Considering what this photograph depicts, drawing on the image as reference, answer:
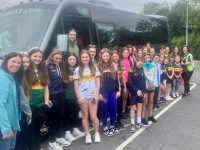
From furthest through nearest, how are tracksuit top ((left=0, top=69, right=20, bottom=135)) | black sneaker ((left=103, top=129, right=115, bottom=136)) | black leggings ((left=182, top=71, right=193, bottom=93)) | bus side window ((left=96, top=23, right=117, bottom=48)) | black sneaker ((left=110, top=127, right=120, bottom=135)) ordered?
black leggings ((left=182, top=71, right=193, bottom=93))
bus side window ((left=96, top=23, right=117, bottom=48))
black sneaker ((left=110, top=127, right=120, bottom=135))
black sneaker ((left=103, top=129, right=115, bottom=136))
tracksuit top ((left=0, top=69, right=20, bottom=135))

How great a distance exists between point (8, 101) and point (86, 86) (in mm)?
2733

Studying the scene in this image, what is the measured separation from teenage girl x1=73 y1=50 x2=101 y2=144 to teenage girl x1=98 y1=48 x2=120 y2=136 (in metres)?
0.46

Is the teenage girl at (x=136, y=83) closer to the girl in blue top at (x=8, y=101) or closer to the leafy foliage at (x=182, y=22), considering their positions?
the girl in blue top at (x=8, y=101)

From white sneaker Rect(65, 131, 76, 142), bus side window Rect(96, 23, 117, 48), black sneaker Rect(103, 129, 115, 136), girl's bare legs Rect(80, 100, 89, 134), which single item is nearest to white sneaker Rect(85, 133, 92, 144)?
girl's bare legs Rect(80, 100, 89, 134)

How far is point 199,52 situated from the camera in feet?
132

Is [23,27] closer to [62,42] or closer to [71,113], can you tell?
[62,42]

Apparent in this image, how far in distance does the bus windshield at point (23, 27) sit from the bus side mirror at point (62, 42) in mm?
441

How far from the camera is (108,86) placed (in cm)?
733

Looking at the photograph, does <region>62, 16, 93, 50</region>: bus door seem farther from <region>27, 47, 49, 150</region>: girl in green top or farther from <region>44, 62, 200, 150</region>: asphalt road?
<region>44, 62, 200, 150</region>: asphalt road

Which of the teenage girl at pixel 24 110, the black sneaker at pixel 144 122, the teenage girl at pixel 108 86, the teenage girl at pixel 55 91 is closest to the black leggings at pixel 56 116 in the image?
the teenage girl at pixel 55 91

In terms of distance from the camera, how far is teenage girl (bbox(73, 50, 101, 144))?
6.73m

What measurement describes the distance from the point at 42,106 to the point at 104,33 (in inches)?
164

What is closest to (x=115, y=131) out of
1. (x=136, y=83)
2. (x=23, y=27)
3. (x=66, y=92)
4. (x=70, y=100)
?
(x=136, y=83)

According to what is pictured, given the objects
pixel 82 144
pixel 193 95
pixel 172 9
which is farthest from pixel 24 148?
pixel 172 9
